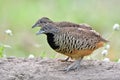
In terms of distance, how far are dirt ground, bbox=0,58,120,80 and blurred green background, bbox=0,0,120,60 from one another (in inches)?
126

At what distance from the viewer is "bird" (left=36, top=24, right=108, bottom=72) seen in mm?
7555

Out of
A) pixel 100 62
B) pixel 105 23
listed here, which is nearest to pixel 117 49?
→ pixel 105 23

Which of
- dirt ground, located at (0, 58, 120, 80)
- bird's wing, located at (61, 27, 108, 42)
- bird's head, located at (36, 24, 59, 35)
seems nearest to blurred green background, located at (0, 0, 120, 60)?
dirt ground, located at (0, 58, 120, 80)

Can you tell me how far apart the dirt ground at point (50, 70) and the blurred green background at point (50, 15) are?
321 cm

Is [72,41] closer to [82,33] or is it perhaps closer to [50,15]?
[82,33]

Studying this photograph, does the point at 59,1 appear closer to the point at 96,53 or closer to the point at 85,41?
the point at 96,53

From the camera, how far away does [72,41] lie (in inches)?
300

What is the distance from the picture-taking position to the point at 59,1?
13.1 m

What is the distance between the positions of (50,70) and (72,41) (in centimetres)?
32

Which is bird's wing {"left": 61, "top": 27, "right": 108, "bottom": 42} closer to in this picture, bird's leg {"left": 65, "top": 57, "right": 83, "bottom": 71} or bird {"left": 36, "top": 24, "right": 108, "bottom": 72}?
bird {"left": 36, "top": 24, "right": 108, "bottom": 72}

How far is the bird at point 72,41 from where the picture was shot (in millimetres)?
7555

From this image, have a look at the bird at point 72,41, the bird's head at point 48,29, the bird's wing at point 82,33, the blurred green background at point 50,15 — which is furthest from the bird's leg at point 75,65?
the blurred green background at point 50,15

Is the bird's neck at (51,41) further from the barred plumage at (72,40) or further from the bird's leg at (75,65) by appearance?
the bird's leg at (75,65)

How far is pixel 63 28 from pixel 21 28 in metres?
4.49
